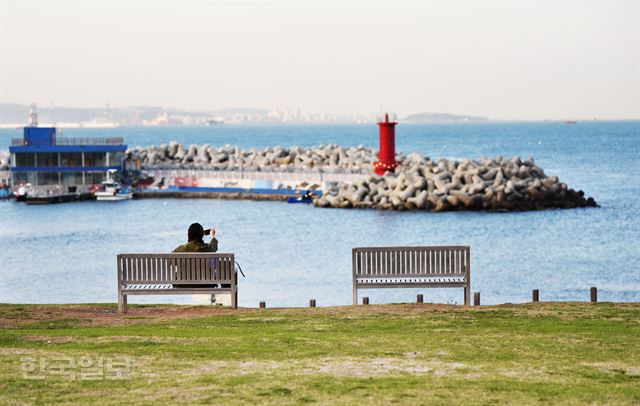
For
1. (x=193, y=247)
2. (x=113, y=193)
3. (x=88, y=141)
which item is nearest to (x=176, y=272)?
(x=193, y=247)

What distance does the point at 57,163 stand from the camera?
7369 cm

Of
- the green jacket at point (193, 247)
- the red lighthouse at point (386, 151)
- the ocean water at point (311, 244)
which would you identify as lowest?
the ocean water at point (311, 244)

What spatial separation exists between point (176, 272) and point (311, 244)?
29.0m

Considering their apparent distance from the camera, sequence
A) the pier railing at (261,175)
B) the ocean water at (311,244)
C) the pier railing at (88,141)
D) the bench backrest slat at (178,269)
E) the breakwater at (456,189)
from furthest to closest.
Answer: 1. the pier railing at (88,141)
2. the pier railing at (261,175)
3. the breakwater at (456,189)
4. the ocean water at (311,244)
5. the bench backrest slat at (178,269)

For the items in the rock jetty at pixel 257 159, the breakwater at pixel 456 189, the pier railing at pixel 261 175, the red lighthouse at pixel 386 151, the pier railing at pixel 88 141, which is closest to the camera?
the breakwater at pixel 456 189

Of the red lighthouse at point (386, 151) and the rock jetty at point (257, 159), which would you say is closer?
the red lighthouse at point (386, 151)

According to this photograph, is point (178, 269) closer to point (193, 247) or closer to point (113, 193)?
point (193, 247)

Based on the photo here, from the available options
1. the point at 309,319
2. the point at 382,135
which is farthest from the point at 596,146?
the point at 309,319

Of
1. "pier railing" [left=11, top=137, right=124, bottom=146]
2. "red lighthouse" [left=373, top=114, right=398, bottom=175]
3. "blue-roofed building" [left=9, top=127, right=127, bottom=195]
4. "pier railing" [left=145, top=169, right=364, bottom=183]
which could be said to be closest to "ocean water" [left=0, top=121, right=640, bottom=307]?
"blue-roofed building" [left=9, top=127, right=127, bottom=195]

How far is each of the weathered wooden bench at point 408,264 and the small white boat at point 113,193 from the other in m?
56.8

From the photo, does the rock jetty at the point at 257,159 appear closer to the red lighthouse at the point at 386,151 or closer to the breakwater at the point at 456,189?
the red lighthouse at the point at 386,151

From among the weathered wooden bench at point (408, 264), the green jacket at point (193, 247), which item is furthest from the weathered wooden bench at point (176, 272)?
the weathered wooden bench at point (408, 264)

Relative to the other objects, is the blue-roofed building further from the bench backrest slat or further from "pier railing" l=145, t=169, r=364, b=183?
the bench backrest slat

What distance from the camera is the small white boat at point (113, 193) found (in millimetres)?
71688
